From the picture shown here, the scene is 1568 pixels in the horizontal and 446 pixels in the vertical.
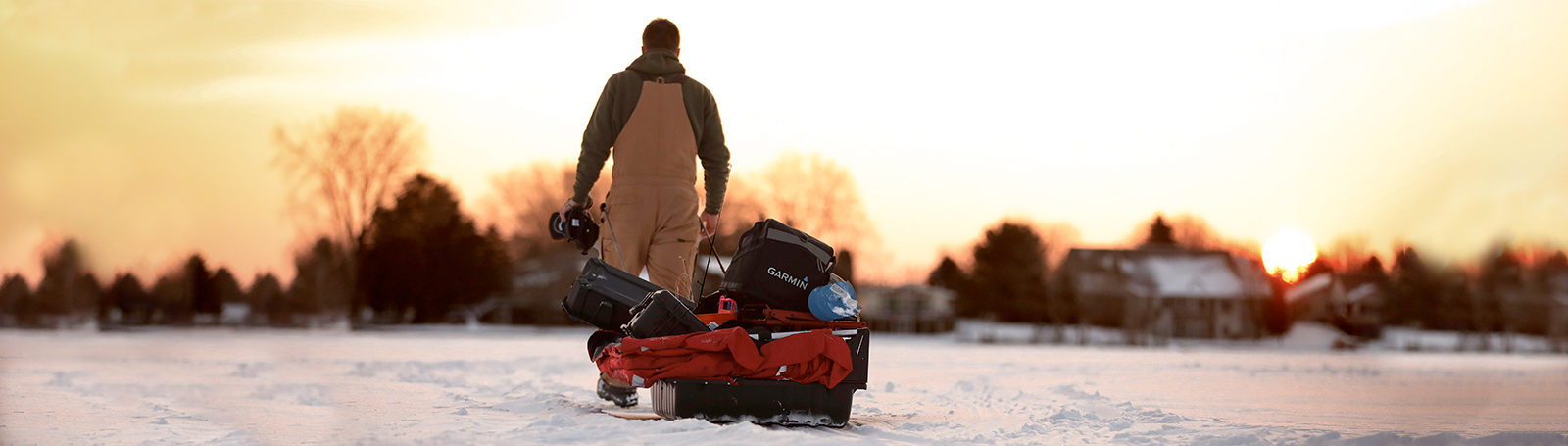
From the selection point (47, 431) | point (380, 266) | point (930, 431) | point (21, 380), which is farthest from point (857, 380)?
point (380, 266)

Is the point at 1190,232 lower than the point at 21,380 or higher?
higher

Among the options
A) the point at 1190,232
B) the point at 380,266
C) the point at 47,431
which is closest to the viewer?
the point at 47,431

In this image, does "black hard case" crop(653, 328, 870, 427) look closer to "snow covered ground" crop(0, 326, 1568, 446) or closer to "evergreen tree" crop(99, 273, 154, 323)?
"snow covered ground" crop(0, 326, 1568, 446)

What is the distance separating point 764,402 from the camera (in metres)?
4.13

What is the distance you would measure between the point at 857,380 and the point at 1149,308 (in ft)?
162

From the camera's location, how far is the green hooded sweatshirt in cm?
477

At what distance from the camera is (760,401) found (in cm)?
412

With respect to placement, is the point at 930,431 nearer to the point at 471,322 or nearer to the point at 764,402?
the point at 764,402

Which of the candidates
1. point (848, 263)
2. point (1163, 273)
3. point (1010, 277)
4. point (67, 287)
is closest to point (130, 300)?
point (67, 287)

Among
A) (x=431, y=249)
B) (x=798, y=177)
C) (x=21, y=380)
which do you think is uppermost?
(x=798, y=177)

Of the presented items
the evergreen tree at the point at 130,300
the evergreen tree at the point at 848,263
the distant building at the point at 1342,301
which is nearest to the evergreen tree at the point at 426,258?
the evergreen tree at the point at 130,300

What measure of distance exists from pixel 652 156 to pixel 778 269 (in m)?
0.86

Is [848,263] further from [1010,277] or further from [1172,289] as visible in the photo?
[1172,289]

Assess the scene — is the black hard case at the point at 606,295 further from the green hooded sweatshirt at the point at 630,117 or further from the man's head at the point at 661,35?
the man's head at the point at 661,35
